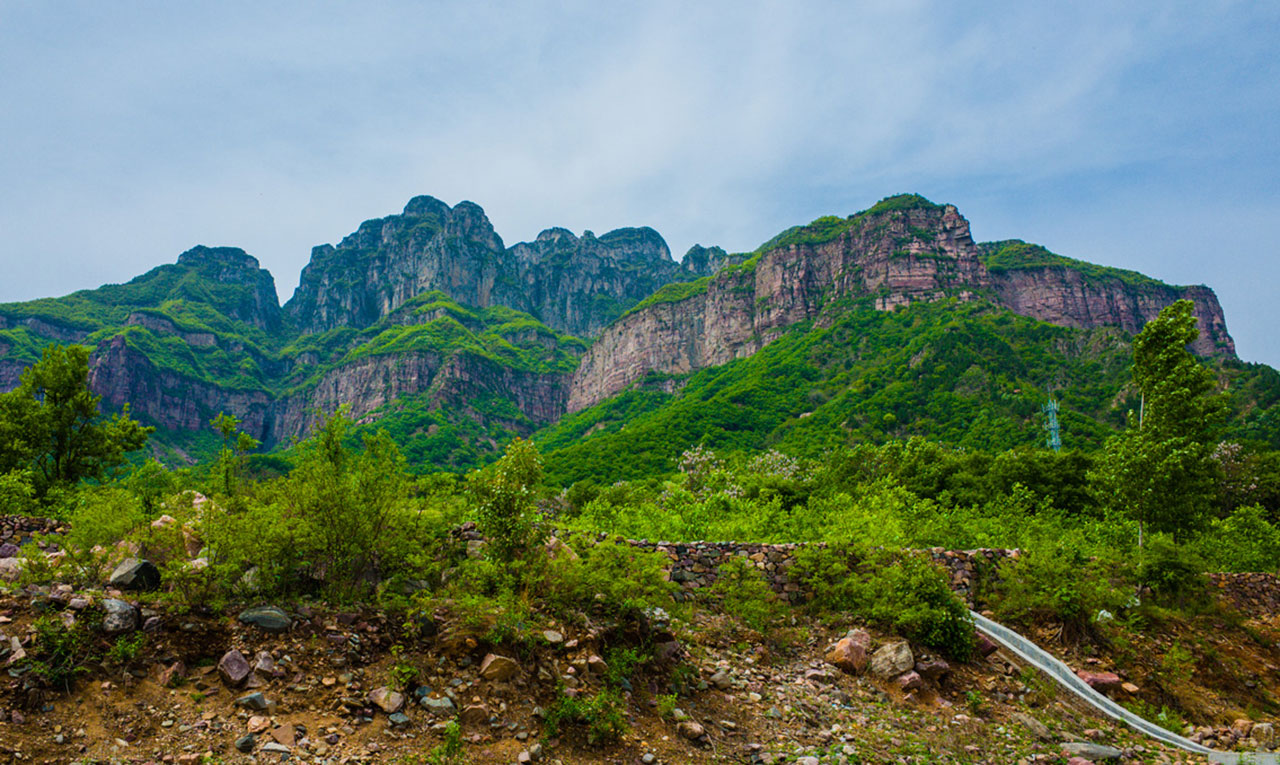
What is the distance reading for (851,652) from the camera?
8.77 m

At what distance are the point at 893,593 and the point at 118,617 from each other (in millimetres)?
9848

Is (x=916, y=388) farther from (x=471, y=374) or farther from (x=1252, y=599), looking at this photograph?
(x=471, y=374)

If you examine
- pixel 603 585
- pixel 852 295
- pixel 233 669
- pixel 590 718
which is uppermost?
pixel 852 295

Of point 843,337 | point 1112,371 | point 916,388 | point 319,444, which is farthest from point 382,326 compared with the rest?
point 319,444

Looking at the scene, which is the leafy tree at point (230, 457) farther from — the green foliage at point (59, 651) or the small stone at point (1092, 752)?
the small stone at point (1092, 752)

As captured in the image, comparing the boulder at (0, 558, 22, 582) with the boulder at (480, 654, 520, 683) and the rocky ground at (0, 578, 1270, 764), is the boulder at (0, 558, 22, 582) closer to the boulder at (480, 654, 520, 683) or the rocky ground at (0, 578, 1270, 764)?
the rocky ground at (0, 578, 1270, 764)

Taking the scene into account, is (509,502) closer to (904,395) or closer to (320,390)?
(904,395)

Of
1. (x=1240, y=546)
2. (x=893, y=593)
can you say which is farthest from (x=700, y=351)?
(x=893, y=593)

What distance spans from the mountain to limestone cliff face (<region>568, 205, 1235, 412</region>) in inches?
18.7

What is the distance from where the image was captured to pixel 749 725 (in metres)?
6.97

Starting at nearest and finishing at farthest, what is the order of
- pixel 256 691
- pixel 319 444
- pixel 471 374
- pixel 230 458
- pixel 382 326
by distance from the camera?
pixel 256 691 → pixel 319 444 → pixel 230 458 → pixel 471 374 → pixel 382 326

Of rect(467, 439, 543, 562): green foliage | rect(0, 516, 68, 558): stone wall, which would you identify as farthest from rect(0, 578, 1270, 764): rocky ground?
rect(0, 516, 68, 558): stone wall

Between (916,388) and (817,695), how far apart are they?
215ft

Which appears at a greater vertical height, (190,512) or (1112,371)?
(1112,371)
